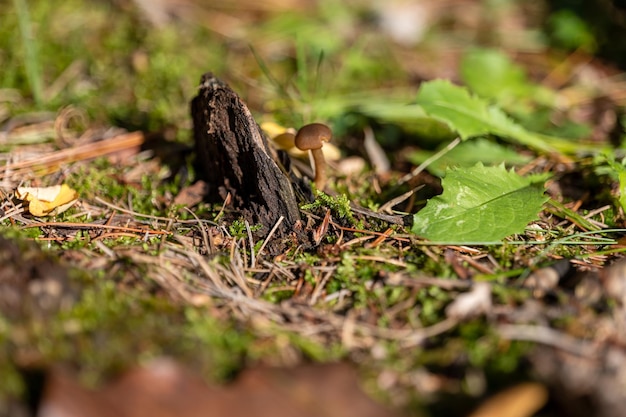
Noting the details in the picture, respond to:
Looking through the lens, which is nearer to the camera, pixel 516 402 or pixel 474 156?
pixel 516 402

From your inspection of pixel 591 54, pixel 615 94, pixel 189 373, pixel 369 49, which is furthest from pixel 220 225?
pixel 591 54

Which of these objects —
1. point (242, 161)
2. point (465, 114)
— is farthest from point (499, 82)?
point (242, 161)

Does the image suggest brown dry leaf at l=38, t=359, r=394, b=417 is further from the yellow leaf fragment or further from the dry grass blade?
the dry grass blade

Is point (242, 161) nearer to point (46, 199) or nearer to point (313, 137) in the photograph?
point (313, 137)

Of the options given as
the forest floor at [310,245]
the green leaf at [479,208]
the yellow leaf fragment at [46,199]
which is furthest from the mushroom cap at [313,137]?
the yellow leaf fragment at [46,199]

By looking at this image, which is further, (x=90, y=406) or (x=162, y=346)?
(x=162, y=346)

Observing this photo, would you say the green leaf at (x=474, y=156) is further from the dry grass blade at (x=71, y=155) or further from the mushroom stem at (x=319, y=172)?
the dry grass blade at (x=71, y=155)

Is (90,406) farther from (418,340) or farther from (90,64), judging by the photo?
(90,64)
